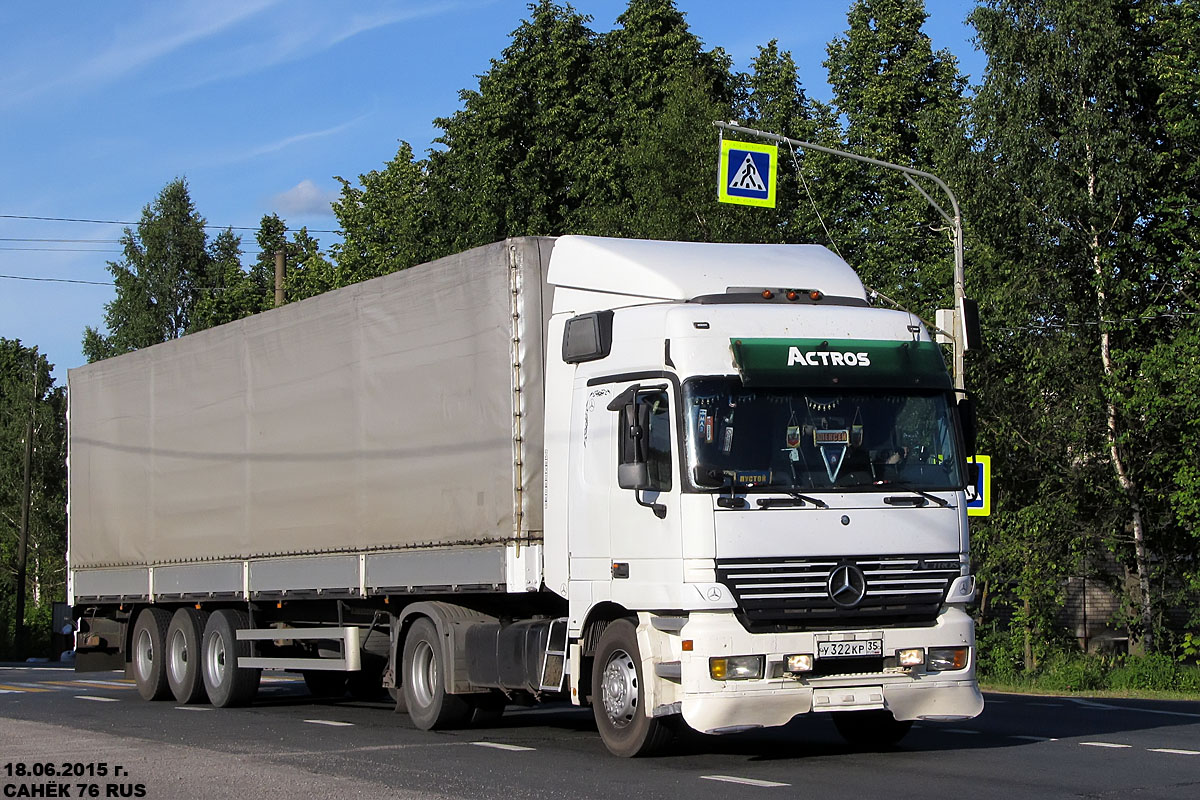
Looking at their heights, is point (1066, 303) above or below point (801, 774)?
above

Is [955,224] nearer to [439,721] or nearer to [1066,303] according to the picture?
[1066,303]

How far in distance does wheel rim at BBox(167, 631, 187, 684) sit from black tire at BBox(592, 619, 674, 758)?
28.2ft

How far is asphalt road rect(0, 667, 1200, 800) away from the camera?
10.5 m

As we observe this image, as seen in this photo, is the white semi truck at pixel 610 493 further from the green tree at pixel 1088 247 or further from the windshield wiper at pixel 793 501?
the green tree at pixel 1088 247

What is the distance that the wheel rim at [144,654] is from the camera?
20234 mm

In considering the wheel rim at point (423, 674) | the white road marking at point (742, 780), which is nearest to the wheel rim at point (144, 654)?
the wheel rim at point (423, 674)

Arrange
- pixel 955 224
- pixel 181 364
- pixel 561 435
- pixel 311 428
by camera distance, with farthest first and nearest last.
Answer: pixel 955 224 → pixel 181 364 → pixel 311 428 → pixel 561 435

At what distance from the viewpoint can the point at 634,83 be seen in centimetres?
4709

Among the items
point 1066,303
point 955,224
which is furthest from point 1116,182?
point 955,224

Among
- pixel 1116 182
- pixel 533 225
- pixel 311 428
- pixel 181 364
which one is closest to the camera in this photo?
pixel 311 428

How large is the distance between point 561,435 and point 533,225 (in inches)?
1277

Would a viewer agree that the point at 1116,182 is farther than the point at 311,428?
Yes

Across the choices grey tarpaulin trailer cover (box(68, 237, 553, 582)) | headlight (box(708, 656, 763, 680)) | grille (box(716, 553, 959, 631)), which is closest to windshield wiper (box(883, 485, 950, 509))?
grille (box(716, 553, 959, 631))

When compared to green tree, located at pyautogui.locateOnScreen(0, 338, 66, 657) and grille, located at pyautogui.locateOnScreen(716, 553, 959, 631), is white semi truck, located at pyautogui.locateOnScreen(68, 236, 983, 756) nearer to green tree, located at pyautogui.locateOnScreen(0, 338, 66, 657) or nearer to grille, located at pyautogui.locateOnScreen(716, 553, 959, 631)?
grille, located at pyautogui.locateOnScreen(716, 553, 959, 631)
